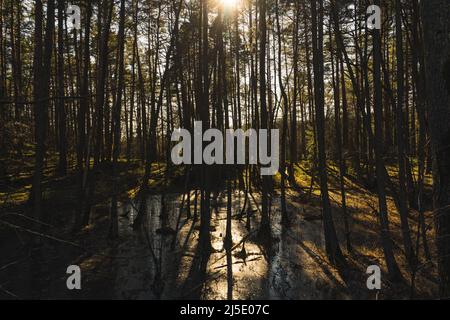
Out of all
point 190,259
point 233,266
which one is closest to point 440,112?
point 233,266

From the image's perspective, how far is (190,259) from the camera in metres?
9.95

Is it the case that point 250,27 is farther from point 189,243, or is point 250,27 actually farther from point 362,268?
point 362,268

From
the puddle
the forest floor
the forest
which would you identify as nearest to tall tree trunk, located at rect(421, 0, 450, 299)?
the forest

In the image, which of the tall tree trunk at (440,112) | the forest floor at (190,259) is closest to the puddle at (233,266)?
the forest floor at (190,259)

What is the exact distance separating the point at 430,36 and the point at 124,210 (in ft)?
50.2

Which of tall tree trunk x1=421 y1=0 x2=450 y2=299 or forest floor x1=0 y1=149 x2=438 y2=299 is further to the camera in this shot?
forest floor x1=0 y1=149 x2=438 y2=299

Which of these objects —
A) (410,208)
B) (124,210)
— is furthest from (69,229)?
(410,208)

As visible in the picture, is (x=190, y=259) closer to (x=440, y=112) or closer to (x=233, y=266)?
(x=233, y=266)

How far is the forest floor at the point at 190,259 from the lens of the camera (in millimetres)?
7473

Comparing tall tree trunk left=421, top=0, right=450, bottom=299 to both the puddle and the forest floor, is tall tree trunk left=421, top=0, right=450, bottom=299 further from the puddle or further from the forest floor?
the puddle

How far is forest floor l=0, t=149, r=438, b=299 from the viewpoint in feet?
24.5

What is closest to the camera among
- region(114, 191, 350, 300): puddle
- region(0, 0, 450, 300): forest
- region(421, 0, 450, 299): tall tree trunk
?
region(421, 0, 450, 299): tall tree trunk

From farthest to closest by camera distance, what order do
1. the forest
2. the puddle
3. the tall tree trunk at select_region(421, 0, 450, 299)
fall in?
the puddle → the forest → the tall tree trunk at select_region(421, 0, 450, 299)
